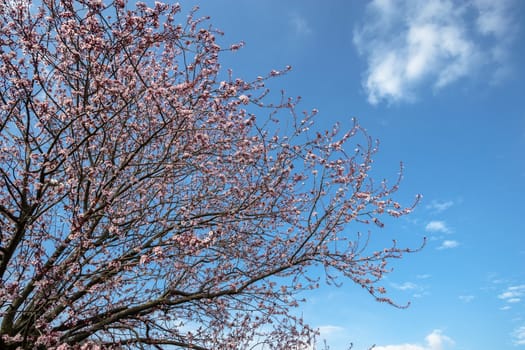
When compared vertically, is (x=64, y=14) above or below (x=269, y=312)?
above

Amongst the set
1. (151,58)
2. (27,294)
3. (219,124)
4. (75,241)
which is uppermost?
(151,58)

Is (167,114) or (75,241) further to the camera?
(167,114)

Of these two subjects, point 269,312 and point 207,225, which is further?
point 269,312

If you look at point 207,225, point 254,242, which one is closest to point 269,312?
point 254,242

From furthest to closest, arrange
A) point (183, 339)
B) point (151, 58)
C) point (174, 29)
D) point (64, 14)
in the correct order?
point (151, 58)
point (183, 339)
point (174, 29)
point (64, 14)

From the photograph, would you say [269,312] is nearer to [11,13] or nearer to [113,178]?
[113,178]

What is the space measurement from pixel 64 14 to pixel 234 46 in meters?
2.99

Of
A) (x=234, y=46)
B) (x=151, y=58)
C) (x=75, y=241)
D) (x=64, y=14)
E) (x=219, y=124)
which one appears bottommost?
(x=75, y=241)

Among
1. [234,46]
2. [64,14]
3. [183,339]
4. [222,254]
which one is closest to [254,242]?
[222,254]

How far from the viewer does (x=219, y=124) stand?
30.6ft

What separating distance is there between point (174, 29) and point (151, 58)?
2.64 metres

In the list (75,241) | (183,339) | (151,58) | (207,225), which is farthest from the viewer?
(151,58)

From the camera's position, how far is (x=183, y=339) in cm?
931

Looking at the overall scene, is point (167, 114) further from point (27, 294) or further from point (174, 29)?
point (27, 294)
